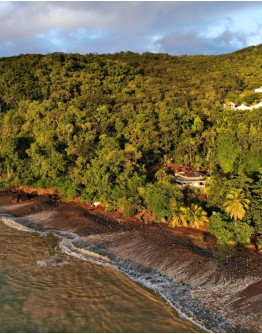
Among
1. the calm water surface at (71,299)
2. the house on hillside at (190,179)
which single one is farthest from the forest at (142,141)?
the calm water surface at (71,299)

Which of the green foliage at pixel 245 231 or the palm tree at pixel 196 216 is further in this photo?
the palm tree at pixel 196 216

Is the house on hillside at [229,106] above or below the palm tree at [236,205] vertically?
above

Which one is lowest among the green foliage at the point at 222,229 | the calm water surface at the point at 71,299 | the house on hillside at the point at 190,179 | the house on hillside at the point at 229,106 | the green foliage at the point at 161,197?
the calm water surface at the point at 71,299

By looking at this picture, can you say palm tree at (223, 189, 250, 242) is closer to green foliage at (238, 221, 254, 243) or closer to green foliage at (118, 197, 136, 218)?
green foliage at (238, 221, 254, 243)

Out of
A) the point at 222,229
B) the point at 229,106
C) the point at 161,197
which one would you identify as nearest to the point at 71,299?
the point at 222,229

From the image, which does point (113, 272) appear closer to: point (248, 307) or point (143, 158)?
point (248, 307)

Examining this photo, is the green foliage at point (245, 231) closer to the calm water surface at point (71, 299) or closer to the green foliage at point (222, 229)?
the green foliage at point (222, 229)
